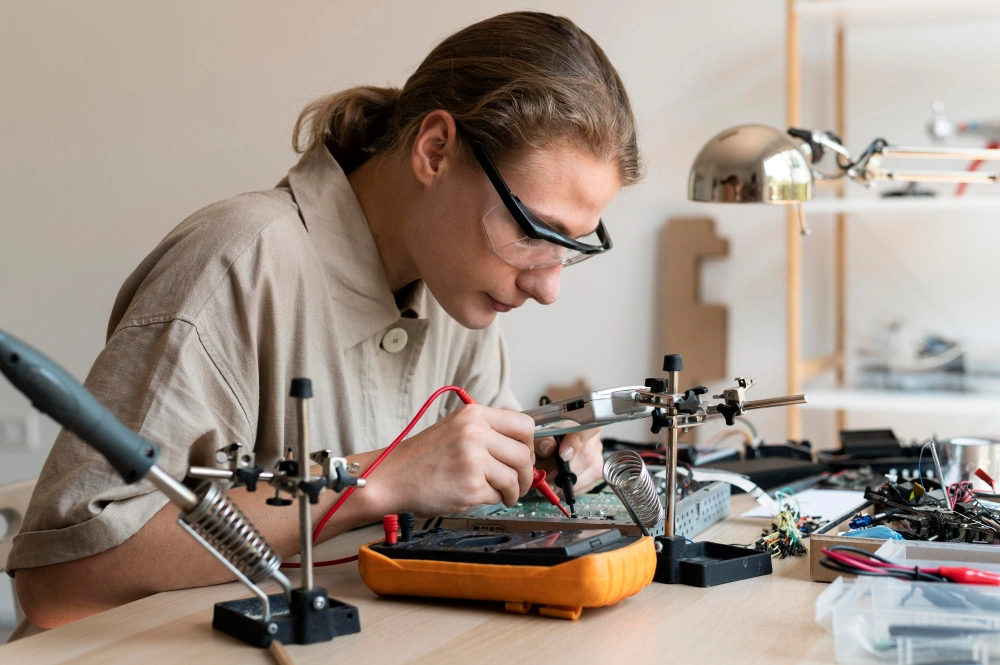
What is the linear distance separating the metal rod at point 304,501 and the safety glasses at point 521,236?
437 millimetres

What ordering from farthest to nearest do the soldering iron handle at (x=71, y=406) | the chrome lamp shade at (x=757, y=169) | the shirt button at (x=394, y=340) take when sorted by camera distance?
the chrome lamp shade at (x=757, y=169) → the shirt button at (x=394, y=340) → the soldering iron handle at (x=71, y=406)

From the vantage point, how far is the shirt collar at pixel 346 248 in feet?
4.19

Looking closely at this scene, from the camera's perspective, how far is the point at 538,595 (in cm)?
84

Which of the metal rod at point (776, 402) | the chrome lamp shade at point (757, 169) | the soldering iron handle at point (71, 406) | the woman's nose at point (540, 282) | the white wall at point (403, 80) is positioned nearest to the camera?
the soldering iron handle at point (71, 406)

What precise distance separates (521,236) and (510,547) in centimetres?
41

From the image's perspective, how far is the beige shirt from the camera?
3.28 ft

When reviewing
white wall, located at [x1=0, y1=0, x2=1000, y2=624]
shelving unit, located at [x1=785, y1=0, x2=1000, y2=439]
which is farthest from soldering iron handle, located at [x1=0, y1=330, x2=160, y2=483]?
shelving unit, located at [x1=785, y1=0, x2=1000, y2=439]

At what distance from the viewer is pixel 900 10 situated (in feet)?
7.88

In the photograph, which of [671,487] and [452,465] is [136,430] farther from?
[671,487]

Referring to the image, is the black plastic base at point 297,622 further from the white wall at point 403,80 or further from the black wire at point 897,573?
the white wall at point 403,80

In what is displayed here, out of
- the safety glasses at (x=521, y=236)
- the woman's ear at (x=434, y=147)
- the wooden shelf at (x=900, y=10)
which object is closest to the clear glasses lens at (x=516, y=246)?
the safety glasses at (x=521, y=236)

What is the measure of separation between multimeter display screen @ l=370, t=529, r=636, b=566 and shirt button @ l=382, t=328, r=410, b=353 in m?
0.42

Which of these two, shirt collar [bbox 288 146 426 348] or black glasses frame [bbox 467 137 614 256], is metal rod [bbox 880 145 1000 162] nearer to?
black glasses frame [bbox 467 137 614 256]

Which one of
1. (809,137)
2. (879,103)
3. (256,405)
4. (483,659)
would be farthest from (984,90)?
(483,659)
